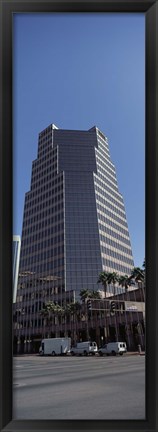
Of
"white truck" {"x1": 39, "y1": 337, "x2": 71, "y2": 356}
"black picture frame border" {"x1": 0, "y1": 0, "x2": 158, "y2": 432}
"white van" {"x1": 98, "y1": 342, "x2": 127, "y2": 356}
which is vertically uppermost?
"black picture frame border" {"x1": 0, "y1": 0, "x2": 158, "y2": 432}

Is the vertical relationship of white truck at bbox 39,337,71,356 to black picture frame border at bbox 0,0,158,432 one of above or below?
below

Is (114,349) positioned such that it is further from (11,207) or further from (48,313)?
(11,207)

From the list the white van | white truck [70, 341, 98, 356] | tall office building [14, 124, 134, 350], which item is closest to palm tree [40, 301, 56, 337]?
tall office building [14, 124, 134, 350]

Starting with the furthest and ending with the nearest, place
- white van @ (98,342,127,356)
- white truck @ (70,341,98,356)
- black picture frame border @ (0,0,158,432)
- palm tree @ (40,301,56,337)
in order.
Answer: palm tree @ (40,301,56,337) → white truck @ (70,341,98,356) → white van @ (98,342,127,356) → black picture frame border @ (0,0,158,432)

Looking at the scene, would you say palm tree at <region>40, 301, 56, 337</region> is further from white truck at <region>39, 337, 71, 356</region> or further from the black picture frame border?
the black picture frame border

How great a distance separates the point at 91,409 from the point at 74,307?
33.6 meters

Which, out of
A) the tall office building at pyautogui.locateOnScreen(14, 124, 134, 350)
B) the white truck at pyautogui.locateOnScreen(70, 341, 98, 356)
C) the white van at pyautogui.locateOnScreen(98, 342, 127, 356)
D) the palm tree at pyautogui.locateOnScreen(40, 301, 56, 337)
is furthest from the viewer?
the tall office building at pyautogui.locateOnScreen(14, 124, 134, 350)

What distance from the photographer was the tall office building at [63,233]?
4056 centimetres

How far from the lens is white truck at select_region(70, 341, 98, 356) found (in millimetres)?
22181

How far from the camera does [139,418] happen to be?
1.52 metres

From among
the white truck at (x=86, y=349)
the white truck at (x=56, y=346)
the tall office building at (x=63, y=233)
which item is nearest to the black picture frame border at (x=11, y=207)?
the white truck at (x=86, y=349)

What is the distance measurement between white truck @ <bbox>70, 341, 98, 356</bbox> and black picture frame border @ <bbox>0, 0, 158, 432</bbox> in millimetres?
21424

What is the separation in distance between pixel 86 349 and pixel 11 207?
22.0m

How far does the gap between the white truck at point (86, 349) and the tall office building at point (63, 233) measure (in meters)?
14.4
